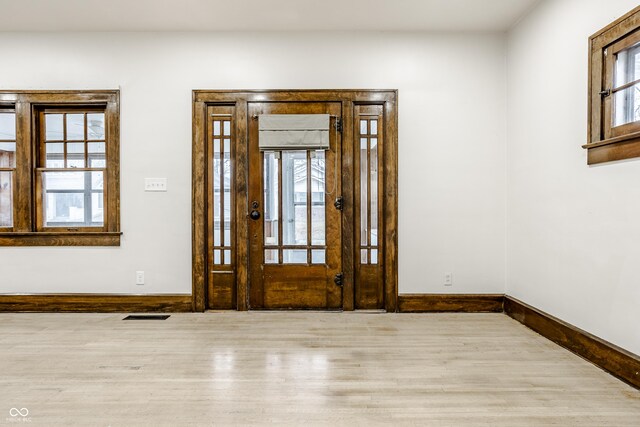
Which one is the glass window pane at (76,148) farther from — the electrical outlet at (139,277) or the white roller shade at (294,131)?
the white roller shade at (294,131)

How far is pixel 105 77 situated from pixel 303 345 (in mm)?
3120

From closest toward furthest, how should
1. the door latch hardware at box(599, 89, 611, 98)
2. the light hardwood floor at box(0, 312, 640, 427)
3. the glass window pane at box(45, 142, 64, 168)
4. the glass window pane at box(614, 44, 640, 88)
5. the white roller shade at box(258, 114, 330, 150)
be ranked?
the light hardwood floor at box(0, 312, 640, 427)
the glass window pane at box(614, 44, 640, 88)
the door latch hardware at box(599, 89, 611, 98)
the white roller shade at box(258, 114, 330, 150)
the glass window pane at box(45, 142, 64, 168)

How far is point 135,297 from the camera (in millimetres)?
3867

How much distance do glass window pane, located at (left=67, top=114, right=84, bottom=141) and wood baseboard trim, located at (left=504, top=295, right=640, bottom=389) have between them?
174 inches

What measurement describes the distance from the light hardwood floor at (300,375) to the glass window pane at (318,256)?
61 cm

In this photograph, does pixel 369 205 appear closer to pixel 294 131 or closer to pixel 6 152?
pixel 294 131

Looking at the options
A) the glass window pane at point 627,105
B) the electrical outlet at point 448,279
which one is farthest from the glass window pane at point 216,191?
the glass window pane at point 627,105

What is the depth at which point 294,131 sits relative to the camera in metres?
3.84

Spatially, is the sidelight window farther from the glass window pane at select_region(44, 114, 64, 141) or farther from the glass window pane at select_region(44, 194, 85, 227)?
the glass window pane at select_region(44, 114, 64, 141)

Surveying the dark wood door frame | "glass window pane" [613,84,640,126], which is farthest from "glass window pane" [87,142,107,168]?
"glass window pane" [613,84,640,126]

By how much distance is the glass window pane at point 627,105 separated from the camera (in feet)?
7.71

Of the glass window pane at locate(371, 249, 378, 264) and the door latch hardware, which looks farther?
the glass window pane at locate(371, 249, 378, 264)

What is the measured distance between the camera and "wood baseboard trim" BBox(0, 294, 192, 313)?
386 cm

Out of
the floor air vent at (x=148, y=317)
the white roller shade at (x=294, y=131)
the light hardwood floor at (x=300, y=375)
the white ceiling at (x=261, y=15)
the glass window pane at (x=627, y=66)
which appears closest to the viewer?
the light hardwood floor at (x=300, y=375)
